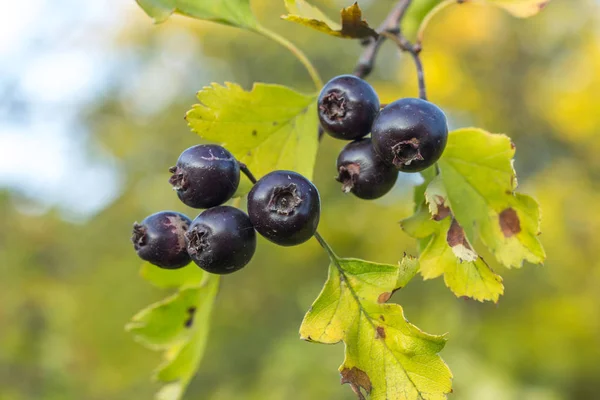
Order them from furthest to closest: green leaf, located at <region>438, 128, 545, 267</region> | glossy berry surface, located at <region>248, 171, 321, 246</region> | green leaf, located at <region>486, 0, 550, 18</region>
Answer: green leaf, located at <region>486, 0, 550, 18</region>, green leaf, located at <region>438, 128, 545, 267</region>, glossy berry surface, located at <region>248, 171, 321, 246</region>

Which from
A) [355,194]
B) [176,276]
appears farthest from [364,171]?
[176,276]

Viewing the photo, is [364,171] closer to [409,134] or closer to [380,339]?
[409,134]

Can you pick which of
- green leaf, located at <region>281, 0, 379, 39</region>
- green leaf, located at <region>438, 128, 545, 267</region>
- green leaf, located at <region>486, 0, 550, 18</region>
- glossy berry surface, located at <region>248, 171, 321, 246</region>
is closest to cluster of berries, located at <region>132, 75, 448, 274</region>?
glossy berry surface, located at <region>248, 171, 321, 246</region>

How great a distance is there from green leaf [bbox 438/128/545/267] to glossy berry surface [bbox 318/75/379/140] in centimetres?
24

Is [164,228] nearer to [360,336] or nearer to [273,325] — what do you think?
[360,336]

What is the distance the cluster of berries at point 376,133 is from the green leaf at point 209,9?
35cm

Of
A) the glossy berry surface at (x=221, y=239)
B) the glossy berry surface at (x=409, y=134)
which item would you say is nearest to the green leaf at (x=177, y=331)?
the glossy berry surface at (x=221, y=239)

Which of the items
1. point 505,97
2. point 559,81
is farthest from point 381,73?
point 559,81

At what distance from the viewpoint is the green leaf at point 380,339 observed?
0.95 metres

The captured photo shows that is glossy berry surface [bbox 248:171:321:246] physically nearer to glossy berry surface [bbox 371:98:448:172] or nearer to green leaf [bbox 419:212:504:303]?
glossy berry surface [bbox 371:98:448:172]

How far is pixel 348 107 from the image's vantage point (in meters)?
1.03

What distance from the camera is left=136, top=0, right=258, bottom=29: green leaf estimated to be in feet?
4.01

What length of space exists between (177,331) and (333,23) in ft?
2.94

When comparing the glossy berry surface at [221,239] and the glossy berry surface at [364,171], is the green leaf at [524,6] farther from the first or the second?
the glossy berry surface at [221,239]
